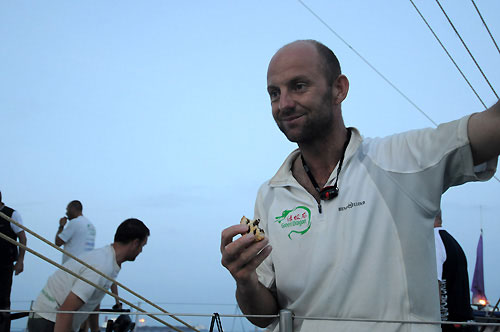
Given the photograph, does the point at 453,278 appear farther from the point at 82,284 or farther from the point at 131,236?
the point at 82,284

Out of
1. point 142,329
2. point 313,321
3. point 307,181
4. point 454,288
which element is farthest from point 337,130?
point 142,329

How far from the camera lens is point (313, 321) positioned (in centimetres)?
128

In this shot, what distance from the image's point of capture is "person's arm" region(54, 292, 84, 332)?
268cm

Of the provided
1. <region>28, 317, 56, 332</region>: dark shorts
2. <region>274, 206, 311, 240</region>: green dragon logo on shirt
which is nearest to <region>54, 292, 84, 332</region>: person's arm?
<region>28, 317, 56, 332</region>: dark shorts

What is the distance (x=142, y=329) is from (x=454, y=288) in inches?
114

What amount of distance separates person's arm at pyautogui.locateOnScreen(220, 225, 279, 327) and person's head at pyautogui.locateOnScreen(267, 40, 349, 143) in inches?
14.6

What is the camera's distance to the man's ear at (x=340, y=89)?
147 centimetres

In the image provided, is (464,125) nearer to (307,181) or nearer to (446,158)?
(446,158)

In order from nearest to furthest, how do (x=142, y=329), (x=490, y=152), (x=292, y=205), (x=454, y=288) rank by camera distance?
(x=490, y=152)
(x=292, y=205)
(x=454, y=288)
(x=142, y=329)

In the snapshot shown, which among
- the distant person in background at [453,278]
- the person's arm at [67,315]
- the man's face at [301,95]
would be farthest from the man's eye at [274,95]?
the distant person in background at [453,278]

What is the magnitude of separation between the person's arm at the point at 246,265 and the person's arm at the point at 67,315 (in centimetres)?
169

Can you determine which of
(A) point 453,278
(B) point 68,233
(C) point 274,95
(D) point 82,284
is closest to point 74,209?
(B) point 68,233

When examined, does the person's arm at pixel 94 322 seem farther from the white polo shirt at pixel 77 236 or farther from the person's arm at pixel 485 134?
the person's arm at pixel 485 134

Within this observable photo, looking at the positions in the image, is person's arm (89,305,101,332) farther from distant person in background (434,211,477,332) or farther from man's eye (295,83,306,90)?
man's eye (295,83,306,90)
